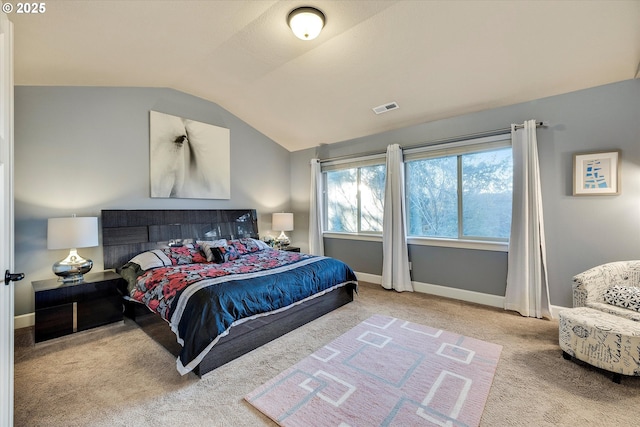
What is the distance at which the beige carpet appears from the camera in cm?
169

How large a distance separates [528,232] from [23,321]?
567cm

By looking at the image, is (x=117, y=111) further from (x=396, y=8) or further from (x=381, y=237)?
(x=381, y=237)

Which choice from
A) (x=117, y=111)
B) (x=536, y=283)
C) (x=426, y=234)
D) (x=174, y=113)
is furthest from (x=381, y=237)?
(x=117, y=111)

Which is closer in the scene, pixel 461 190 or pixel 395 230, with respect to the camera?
pixel 461 190

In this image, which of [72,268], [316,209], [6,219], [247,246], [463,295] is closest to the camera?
[6,219]

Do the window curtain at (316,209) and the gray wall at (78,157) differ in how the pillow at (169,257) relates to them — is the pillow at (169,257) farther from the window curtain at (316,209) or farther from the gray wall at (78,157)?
the window curtain at (316,209)

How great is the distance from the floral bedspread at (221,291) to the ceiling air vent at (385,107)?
222 cm

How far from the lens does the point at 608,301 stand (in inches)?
94.0

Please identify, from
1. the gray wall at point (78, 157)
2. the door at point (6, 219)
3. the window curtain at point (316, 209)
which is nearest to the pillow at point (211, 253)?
the gray wall at point (78, 157)

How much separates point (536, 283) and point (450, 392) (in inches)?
81.5

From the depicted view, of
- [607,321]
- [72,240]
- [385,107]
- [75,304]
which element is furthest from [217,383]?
[385,107]

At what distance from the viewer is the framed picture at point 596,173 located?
2.82 meters

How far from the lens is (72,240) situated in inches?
112

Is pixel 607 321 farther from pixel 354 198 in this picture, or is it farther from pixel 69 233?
pixel 69 233
